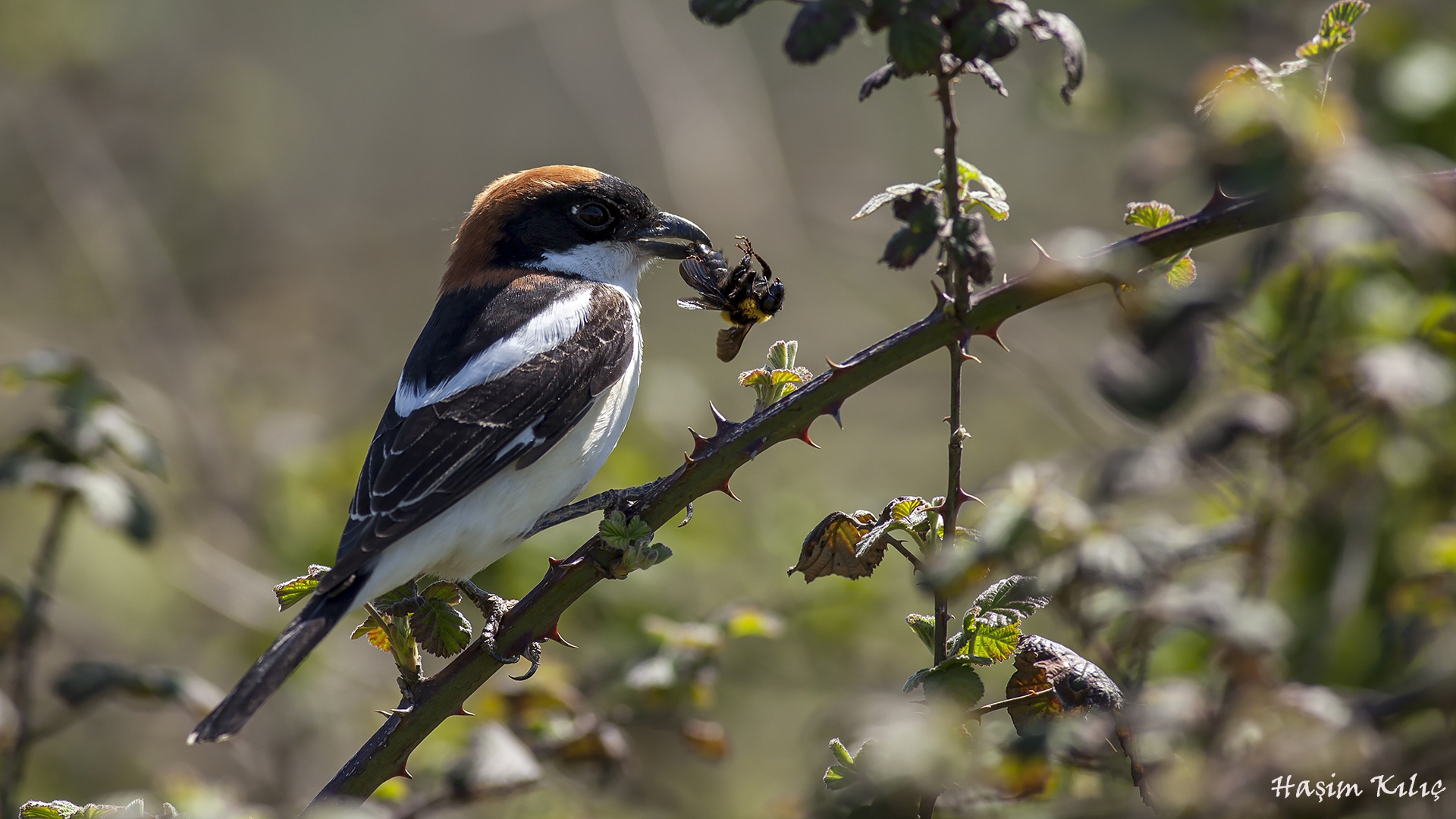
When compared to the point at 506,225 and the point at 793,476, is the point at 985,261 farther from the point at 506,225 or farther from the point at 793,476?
the point at 793,476

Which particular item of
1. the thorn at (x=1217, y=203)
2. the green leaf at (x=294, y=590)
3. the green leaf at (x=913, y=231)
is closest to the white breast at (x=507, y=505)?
the green leaf at (x=294, y=590)

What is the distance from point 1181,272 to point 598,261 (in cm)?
242

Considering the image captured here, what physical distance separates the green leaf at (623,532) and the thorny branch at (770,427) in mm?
21

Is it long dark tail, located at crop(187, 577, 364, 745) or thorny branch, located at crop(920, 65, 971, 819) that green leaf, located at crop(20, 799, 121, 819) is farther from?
thorny branch, located at crop(920, 65, 971, 819)

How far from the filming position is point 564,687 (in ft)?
9.30

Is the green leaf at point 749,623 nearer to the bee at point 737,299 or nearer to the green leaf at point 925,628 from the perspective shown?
the bee at point 737,299

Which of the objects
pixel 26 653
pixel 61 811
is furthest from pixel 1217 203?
pixel 26 653

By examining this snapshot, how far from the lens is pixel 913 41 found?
1357 millimetres

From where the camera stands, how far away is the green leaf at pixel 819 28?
4.51ft

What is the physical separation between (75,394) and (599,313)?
145 cm

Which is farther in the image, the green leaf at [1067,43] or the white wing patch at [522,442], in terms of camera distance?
the white wing patch at [522,442]

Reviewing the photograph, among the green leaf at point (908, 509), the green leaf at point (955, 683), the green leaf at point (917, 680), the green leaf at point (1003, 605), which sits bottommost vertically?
the green leaf at point (955, 683)

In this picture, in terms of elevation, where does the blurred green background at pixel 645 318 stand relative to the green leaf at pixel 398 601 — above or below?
above

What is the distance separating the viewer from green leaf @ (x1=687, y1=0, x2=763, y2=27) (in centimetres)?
144
